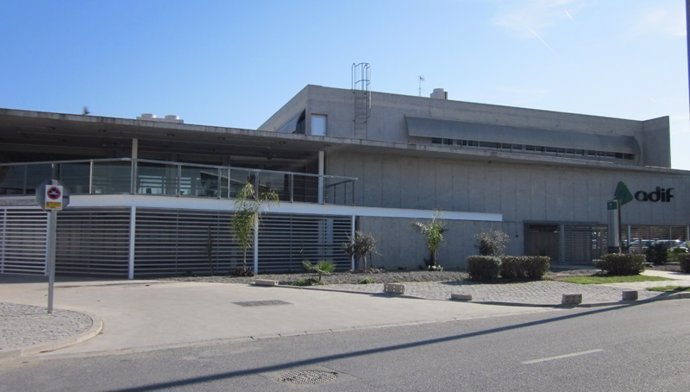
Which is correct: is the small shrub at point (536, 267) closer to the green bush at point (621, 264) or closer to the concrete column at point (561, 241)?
the green bush at point (621, 264)

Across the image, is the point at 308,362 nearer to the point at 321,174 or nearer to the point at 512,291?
the point at 512,291

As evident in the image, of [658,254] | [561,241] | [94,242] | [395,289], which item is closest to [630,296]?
[395,289]

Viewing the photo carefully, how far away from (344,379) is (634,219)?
1341 inches

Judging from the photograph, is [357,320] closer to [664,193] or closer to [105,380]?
[105,380]

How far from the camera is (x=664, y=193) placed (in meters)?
37.0

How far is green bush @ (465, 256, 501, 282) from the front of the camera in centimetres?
2070

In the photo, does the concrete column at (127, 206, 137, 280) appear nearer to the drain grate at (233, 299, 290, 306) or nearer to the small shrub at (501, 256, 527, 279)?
the drain grate at (233, 299, 290, 306)

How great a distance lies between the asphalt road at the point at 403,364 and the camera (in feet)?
21.6

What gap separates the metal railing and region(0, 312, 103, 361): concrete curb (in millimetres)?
10631

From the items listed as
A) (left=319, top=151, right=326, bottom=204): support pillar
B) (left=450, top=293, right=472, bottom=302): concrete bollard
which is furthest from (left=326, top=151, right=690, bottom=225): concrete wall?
(left=450, top=293, right=472, bottom=302): concrete bollard

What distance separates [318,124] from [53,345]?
84.9 ft

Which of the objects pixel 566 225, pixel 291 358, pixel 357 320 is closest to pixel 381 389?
pixel 291 358

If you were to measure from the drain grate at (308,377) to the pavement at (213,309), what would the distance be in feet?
9.05

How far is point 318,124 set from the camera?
3366 cm
